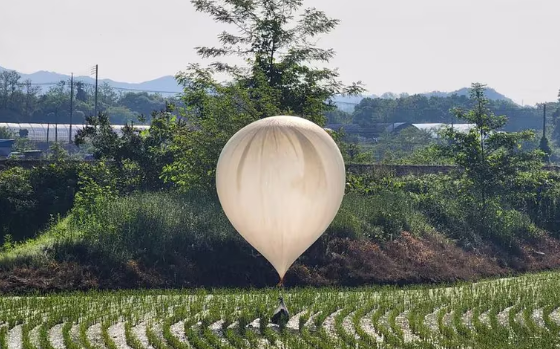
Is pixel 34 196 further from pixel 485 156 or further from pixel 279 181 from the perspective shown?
pixel 279 181

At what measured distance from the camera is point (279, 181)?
15906 mm

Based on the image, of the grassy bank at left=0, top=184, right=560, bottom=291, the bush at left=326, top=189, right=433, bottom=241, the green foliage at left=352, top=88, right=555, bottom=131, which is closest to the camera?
the grassy bank at left=0, top=184, right=560, bottom=291

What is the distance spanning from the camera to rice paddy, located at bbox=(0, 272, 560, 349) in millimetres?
16312

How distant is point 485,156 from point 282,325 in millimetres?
20903

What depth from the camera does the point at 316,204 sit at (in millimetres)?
16109

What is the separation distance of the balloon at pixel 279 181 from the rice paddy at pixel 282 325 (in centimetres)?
213

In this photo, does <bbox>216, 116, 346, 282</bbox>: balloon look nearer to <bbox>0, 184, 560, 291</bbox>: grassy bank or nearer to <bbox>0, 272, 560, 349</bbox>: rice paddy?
<bbox>0, 272, 560, 349</bbox>: rice paddy

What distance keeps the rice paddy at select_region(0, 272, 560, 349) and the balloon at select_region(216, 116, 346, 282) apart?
213 centimetres

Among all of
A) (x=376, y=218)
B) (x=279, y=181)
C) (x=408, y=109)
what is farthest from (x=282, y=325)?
(x=408, y=109)

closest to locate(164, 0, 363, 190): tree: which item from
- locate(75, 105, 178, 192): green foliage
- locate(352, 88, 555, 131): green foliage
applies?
locate(75, 105, 178, 192): green foliage

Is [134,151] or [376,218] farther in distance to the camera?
[134,151]

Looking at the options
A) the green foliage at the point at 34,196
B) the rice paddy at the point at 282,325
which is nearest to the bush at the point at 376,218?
the rice paddy at the point at 282,325

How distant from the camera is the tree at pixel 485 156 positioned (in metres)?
35.8

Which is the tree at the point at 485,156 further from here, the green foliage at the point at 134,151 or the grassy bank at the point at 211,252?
the green foliage at the point at 134,151
